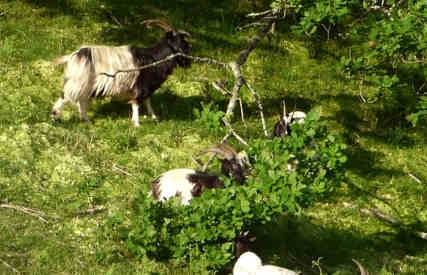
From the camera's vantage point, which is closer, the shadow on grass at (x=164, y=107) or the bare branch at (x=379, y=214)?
the bare branch at (x=379, y=214)

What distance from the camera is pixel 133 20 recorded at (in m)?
15.4

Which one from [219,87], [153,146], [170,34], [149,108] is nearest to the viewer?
[153,146]

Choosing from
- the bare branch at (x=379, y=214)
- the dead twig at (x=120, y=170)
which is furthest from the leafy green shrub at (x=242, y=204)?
the bare branch at (x=379, y=214)

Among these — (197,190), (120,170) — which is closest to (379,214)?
(197,190)

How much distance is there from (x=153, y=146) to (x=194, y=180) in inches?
113

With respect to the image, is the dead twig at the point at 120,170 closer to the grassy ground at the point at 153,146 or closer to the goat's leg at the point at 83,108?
the grassy ground at the point at 153,146

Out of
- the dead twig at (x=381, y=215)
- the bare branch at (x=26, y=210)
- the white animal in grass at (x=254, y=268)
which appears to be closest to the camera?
the white animal in grass at (x=254, y=268)

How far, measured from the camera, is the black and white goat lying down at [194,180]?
8547 mm

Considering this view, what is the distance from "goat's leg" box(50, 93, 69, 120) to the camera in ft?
37.2

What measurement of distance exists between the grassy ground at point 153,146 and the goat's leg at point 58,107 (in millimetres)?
162

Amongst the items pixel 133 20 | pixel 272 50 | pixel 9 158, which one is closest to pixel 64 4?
pixel 133 20

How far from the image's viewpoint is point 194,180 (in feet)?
28.3

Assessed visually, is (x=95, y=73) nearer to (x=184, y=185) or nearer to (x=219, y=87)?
(x=219, y=87)

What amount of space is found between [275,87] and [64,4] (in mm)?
5342
